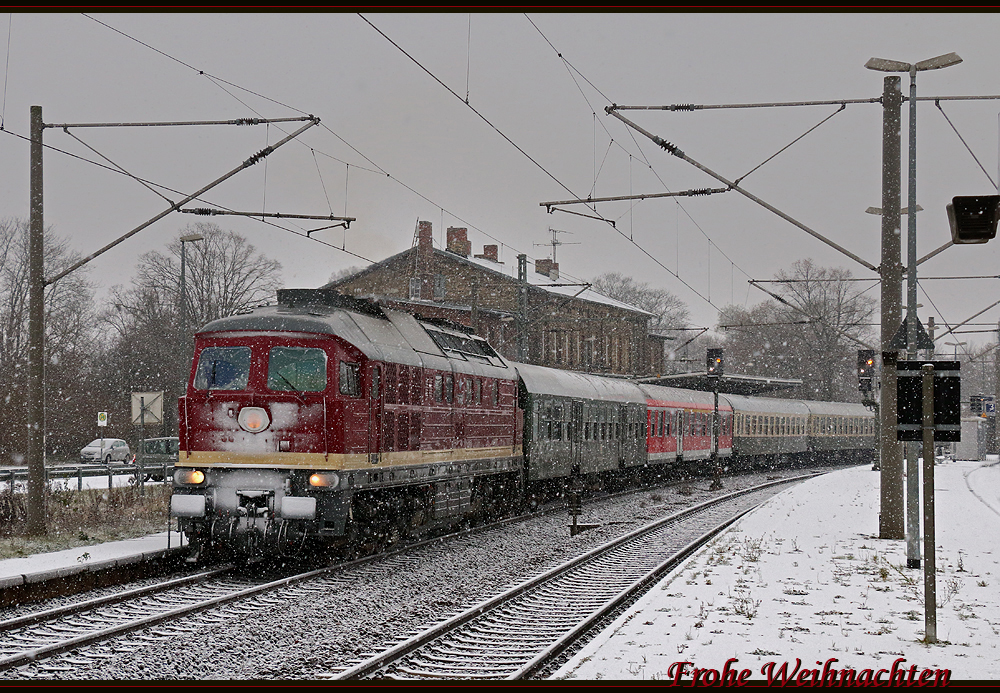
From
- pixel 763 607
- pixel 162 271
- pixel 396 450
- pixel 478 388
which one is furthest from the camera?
pixel 162 271

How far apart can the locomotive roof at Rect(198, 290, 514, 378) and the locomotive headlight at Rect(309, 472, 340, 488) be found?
1806 millimetres

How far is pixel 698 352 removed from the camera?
4412 inches

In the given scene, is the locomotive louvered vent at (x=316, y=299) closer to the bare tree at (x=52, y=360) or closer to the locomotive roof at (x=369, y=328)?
the locomotive roof at (x=369, y=328)

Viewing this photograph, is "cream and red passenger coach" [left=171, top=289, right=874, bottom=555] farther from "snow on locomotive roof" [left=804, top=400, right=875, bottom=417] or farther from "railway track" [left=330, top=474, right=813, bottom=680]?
"snow on locomotive roof" [left=804, top=400, right=875, bottom=417]

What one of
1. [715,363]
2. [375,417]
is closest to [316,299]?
[375,417]

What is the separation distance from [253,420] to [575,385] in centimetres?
1438

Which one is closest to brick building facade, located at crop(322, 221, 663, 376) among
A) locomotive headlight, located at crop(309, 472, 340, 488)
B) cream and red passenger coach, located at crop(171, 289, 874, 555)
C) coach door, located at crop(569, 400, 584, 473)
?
coach door, located at crop(569, 400, 584, 473)

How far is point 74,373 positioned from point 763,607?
42515 mm

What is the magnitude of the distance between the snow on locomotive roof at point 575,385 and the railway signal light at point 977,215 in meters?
13.8

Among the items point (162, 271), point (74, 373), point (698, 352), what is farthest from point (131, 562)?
point (698, 352)

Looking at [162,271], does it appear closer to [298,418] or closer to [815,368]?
[815,368]

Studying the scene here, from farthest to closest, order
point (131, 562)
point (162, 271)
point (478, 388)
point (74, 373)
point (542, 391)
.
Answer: point (162, 271) → point (74, 373) → point (542, 391) → point (478, 388) → point (131, 562)

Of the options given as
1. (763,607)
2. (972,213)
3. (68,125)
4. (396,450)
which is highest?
(68,125)

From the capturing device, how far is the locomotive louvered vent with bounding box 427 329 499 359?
1766cm
